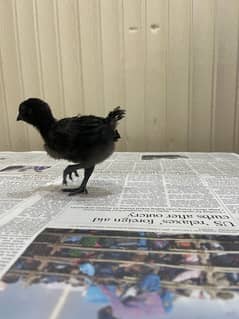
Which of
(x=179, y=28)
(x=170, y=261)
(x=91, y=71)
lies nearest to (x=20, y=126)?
(x=91, y=71)

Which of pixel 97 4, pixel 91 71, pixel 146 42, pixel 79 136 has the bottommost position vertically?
pixel 79 136

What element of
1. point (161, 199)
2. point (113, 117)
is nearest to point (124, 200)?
point (161, 199)

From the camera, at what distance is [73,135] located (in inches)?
22.7

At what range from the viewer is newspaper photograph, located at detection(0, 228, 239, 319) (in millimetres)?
261

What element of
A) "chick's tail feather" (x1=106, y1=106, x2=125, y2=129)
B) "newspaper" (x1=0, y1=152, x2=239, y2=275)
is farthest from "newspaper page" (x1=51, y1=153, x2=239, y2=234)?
"chick's tail feather" (x1=106, y1=106, x2=125, y2=129)

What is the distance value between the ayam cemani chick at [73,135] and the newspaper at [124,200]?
0.09 metres

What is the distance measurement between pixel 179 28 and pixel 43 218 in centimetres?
99

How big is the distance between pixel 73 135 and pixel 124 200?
16 cm

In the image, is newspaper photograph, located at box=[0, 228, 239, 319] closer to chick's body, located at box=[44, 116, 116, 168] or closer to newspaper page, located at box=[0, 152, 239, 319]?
newspaper page, located at box=[0, 152, 239, 319]

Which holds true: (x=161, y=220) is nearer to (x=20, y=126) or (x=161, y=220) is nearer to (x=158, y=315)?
(x=158, y=315)

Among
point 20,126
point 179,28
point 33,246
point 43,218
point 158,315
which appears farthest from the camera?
point 20,126

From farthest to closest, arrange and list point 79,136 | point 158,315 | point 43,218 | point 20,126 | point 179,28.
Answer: point 20,126 → point 179,28 → point 79,136 → point 43,218 → point 158,315

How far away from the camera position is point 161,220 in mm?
462

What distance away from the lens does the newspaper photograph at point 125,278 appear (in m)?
0.26
